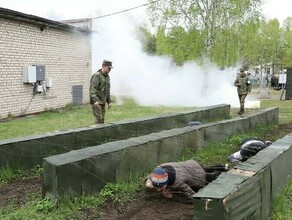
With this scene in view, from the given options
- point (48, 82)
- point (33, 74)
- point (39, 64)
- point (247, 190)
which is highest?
point (39, 64)

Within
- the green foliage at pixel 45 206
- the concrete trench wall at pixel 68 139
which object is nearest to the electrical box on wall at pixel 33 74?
the concrete trench wall at pixel 68 139

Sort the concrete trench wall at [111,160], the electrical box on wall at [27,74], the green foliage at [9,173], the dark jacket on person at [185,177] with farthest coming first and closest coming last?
the electrical box on wall at [27,74] → the green foliage at [9,173] → the concrete trench wall at [111,160] → the dark jacket on person at [185,177]

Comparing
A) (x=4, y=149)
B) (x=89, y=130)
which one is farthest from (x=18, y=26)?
(x=4, y=149)

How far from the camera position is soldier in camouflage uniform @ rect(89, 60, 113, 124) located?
861 centimetres

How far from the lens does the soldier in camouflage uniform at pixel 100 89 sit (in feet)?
28.2

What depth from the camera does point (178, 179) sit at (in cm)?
454

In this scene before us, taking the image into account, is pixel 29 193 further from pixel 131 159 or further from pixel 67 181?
pixel 131 159

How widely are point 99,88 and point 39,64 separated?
6.42m

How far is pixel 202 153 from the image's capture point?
7.52 meters

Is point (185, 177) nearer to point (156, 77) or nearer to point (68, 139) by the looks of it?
point (68, 139)

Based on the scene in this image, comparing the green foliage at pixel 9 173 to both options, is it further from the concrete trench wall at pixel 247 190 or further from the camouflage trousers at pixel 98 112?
the concrete trench wall at pixel 247 190

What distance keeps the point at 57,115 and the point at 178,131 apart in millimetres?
7521

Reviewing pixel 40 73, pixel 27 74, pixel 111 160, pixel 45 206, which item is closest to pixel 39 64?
pixel 40 73

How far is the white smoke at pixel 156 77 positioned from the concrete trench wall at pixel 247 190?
15.0 m
